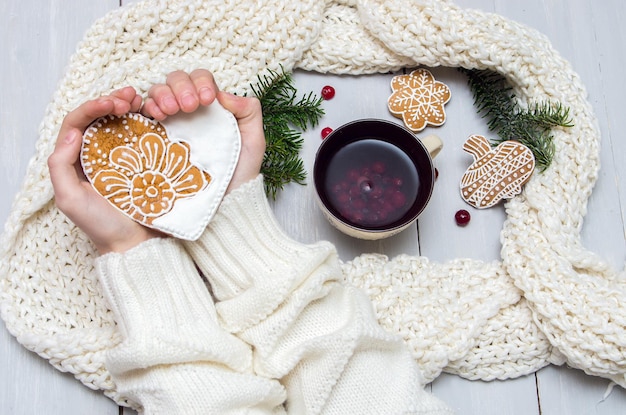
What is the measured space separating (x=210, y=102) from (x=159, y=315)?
10.7 inches

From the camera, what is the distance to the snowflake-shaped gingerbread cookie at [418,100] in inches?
40.9

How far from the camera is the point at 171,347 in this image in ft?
2.74

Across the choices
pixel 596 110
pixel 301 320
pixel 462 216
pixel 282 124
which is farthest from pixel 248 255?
pixel 596 110

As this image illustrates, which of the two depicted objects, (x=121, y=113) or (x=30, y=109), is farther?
(x=30, y=109)

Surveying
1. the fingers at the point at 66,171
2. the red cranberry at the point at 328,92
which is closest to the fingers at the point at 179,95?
the fingers at the point at 66,171

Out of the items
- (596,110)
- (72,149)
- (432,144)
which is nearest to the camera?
(72,149)

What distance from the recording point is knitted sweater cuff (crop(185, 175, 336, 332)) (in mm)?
880

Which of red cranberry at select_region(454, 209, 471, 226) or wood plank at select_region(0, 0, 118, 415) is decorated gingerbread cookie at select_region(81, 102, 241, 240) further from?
red cranberry at select_region(454, 209, 471, 226)

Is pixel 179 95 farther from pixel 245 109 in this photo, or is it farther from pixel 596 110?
pixel 596 110

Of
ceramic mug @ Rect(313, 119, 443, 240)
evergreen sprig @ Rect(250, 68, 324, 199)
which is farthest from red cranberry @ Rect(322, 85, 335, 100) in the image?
ceramic mug @ Rect(313, 119, 443, 240)

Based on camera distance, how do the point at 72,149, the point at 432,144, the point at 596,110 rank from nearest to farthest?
the point at 72,149, the point at 432,144, the point at 596,110

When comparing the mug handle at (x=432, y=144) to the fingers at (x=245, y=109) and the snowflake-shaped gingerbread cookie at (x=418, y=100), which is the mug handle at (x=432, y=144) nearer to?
the snowflake-shaped gingerbread cookie at (x=418, y=100)

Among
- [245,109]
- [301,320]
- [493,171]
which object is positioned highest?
[245,109]

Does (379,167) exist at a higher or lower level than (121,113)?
lower
